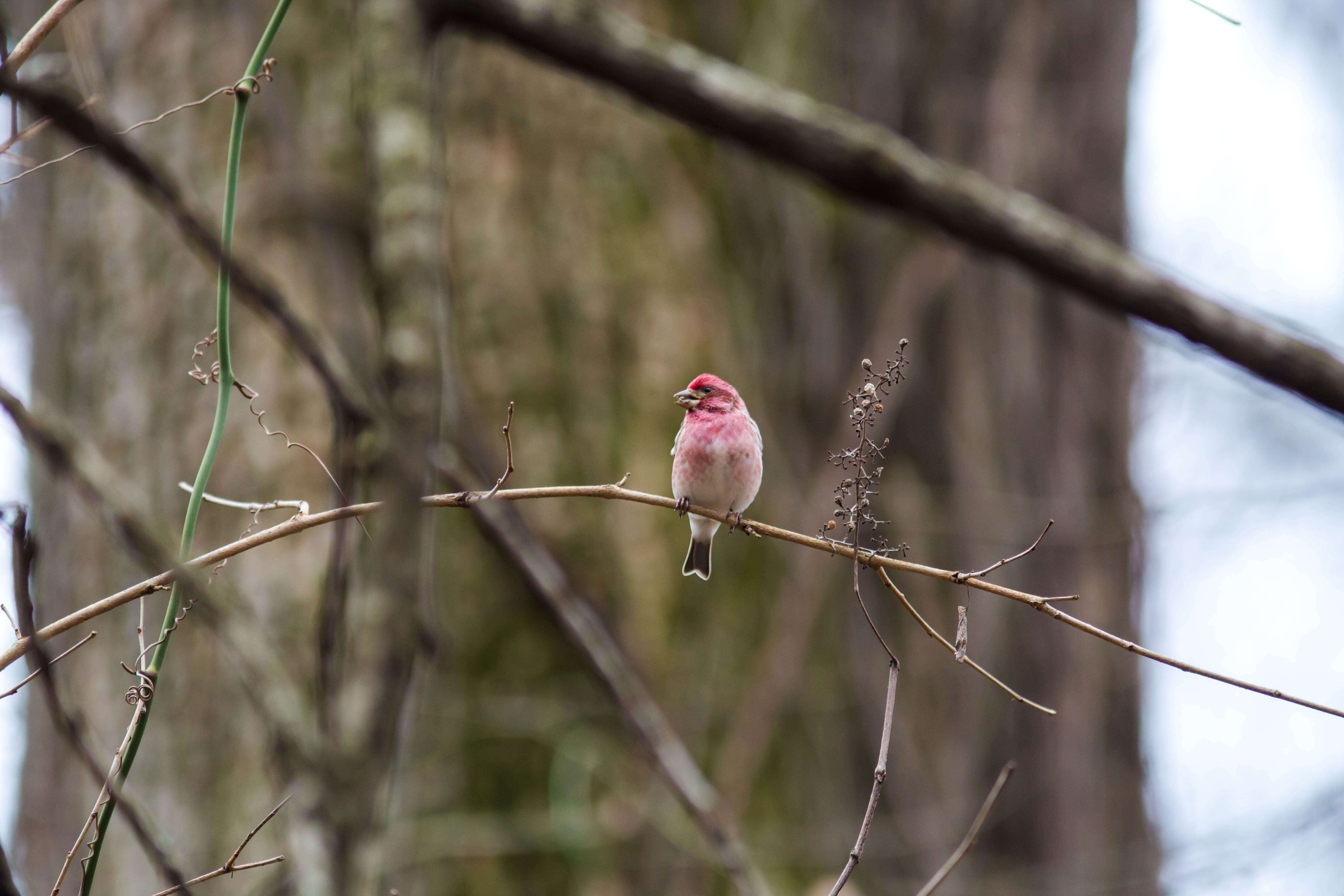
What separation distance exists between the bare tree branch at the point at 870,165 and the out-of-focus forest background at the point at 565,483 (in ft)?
4.63

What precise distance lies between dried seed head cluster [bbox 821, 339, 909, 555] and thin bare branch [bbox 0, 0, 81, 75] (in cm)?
145

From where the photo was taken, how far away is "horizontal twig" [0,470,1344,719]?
1455 mm

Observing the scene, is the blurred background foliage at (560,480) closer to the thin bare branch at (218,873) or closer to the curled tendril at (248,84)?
the curled tendril at (248,84)

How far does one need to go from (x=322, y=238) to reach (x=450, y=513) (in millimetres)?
1546

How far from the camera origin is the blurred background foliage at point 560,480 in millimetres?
5027

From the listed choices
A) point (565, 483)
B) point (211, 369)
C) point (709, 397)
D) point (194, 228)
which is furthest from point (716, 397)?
point (194, 228)

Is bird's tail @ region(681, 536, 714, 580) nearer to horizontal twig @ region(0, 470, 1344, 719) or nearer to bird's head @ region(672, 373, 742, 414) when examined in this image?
bird's head @ region(672, 373, 742, 414)

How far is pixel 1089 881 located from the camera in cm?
764

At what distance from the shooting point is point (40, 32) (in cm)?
161

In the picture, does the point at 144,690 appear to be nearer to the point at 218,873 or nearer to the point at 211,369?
the point at 218,873

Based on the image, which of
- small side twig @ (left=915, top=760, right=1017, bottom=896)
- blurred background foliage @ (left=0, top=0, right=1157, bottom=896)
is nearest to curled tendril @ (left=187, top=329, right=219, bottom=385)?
small side twig @ (left=915, top=760, right=1017, bottom=896)

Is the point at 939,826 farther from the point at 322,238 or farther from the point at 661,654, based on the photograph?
the point at 322,238

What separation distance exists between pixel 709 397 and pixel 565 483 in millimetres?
866

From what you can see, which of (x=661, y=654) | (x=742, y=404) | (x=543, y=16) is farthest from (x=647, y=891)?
(x=543, y=16)
